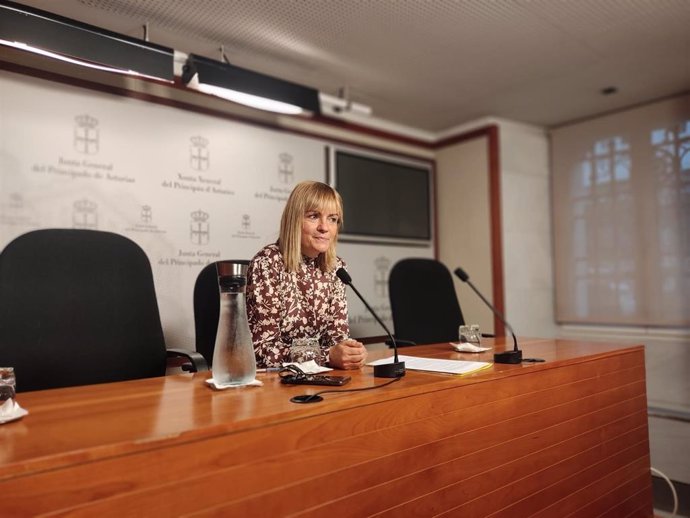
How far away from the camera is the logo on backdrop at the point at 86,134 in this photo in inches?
103

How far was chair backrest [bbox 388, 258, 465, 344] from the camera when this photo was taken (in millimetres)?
2670

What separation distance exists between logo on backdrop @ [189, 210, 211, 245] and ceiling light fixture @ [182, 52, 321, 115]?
0.70 m

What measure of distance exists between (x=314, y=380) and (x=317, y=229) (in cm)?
75

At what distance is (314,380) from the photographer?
122 cm

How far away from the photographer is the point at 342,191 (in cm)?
366

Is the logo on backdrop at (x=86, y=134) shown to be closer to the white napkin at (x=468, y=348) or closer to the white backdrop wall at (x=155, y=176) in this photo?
the white backdrop wall at (x=155, y=176)

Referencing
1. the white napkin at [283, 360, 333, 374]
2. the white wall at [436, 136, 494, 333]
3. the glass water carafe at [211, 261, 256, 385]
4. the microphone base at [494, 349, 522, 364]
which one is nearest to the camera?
the glass water carafe at [211, 261, 256, 385]

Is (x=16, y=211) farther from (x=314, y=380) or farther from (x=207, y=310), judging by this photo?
(x=314, y=380)

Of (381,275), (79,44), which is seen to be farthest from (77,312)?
(381,275)

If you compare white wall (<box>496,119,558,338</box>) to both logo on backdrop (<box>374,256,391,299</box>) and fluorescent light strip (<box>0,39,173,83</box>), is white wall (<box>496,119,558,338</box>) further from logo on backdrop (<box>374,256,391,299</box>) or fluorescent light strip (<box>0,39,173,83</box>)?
fluorescent light strip (<box>0,39,173,83</box>)

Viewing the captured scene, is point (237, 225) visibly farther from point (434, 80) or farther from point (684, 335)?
point (684, 335)

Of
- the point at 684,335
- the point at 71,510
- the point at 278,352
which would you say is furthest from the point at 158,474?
the point at 684,335

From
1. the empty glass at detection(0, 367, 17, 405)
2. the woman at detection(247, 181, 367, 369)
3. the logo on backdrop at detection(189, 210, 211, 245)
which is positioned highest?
the logo on backdrop at detection(189, 210, 211, 245)

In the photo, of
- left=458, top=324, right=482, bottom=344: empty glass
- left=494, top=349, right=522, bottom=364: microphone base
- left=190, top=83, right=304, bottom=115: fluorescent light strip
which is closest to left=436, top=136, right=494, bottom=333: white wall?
left=190, top=83, right=304, bottom=115: fluorescent light strip
